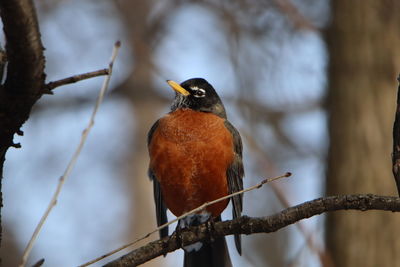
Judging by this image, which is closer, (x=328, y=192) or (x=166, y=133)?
(x=166, y=133)

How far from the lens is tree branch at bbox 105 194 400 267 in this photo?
107 inches

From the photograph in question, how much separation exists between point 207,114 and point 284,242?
198 inches

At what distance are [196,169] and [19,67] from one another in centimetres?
226

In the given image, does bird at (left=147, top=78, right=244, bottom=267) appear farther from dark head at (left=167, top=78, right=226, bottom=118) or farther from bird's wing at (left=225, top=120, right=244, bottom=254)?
dark head at (left=167, top=78, right=226, bottom=118)

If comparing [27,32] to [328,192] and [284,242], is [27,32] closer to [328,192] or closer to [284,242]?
[328,192]

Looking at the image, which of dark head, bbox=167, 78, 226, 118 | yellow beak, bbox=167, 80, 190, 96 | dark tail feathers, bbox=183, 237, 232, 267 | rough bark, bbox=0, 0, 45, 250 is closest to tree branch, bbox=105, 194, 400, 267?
rough bark, bbox=0, 0, 45, 250

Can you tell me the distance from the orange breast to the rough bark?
78.1 inches

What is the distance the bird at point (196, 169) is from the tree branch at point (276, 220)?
3.00ft

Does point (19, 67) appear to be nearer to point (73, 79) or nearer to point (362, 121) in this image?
point (73, 79)

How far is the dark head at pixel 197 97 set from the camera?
17.0 ft

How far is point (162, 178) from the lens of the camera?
14.5ft

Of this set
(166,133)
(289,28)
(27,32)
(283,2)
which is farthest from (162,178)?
(289,28)

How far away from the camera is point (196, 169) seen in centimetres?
435

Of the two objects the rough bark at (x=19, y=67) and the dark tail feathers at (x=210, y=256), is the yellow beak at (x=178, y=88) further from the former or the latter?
the rough bark at (x=19, y=67)
